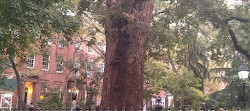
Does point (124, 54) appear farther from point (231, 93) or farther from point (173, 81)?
Result: point (231, 93)

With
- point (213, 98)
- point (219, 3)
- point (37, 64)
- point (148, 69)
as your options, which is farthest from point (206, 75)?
point (37, 64)

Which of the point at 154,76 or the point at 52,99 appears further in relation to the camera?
the point at 52,99

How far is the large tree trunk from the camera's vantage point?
832cm

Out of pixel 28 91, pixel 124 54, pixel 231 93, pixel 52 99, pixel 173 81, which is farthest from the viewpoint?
pixel 28 91

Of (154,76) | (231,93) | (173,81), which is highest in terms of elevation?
(154,76)

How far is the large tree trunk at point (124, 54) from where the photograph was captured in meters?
8.32

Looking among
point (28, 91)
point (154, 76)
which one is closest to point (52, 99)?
point (28, 91)

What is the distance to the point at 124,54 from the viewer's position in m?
8.63

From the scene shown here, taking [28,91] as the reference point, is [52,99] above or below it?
below

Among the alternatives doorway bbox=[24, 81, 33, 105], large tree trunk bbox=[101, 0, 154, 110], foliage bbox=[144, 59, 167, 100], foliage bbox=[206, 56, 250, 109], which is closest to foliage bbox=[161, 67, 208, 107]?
foliage bbox=[144, 59, 167, 100]

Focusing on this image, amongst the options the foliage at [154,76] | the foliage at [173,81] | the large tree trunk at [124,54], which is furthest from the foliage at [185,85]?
the large tree trunk at [124,54]

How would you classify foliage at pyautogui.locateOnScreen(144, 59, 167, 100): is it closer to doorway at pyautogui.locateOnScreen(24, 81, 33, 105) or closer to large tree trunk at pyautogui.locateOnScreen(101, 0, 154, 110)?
large tree trunk at pyautogui.locateOnScreen(101, 0, 154, 110)

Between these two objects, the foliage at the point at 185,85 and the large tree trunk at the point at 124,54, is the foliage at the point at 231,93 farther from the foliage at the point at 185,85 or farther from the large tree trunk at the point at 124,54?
the large tree trunk at the point at 124,54

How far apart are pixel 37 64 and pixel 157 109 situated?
27.0 meters
